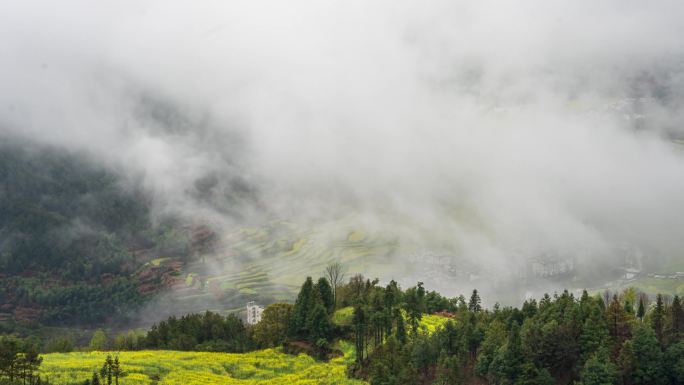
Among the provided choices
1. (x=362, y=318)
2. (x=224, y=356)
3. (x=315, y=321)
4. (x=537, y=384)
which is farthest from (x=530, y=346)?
Answer: (x=224, y=356)

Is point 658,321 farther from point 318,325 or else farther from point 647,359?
point 318,325

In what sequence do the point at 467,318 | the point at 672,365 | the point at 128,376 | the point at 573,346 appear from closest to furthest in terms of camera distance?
the point at 672,365 < the point at 573,346 < the point at 128,376 < the point at 467,318

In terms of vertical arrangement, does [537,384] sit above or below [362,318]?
below

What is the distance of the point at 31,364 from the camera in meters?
82.6

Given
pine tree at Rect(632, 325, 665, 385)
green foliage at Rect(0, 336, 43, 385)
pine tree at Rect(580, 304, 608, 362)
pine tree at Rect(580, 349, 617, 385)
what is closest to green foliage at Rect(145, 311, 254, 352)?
green foliage at Rect(0, 336, 43, 385)

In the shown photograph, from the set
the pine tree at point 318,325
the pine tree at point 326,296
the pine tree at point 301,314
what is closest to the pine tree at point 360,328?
the pine tree at point 318,325

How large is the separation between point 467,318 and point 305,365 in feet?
106

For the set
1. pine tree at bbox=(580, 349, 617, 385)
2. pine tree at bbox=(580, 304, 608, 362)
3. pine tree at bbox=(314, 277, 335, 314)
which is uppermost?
pine tree at bbox=(314, 277, 335, 314)

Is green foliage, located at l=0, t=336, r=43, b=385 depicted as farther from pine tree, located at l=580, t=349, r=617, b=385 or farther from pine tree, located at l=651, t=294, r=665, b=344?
pine tree, located at l=651, t=294, r=665, b=344

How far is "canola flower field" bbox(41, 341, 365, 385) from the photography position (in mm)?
91875

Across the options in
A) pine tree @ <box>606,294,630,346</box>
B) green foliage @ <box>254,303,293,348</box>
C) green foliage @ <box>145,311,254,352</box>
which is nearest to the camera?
pine tree @ <box>606,294,630,346</box>

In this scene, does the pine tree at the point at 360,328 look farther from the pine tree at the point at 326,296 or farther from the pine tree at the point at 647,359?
the pine tree at the point at 647,359

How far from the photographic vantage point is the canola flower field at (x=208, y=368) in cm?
9188

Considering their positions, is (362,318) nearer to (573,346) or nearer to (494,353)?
(494,353)
